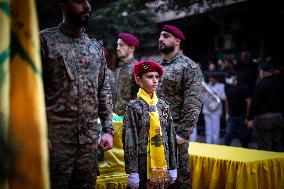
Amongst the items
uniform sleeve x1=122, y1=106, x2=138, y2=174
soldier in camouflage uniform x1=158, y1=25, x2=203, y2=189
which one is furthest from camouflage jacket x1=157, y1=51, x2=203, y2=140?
uniform sleeve x1=122, y1=106, x2=138, y2=174

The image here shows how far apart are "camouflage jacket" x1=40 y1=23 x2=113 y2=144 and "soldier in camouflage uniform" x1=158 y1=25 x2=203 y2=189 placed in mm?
1695

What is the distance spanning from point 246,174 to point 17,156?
Answer: 4378 millimetres

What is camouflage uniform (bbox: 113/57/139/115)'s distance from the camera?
6.03 meters

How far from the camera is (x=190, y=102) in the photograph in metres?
4.66

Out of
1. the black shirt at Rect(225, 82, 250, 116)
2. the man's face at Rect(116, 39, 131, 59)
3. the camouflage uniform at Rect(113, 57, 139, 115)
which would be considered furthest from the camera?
the black shirt at Rect(225, 82, 250, 116)

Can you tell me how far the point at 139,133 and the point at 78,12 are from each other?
59.9 inches

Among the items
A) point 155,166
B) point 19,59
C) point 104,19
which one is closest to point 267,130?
point 155,166

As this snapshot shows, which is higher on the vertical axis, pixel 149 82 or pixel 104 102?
pixel 149 82

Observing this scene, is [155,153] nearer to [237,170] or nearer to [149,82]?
[149,82]

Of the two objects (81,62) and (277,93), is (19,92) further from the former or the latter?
(277,93)

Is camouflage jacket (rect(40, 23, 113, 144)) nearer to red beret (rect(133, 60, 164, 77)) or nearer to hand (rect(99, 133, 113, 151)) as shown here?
hand (rect(99, 133, 113, 151))

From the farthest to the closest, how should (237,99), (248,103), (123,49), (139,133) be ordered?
(248,103)
(237,99)
(123,49)
(139,133)

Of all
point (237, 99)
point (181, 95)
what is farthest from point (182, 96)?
point (237, 99)

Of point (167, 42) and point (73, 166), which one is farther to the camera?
point (167, 42)
